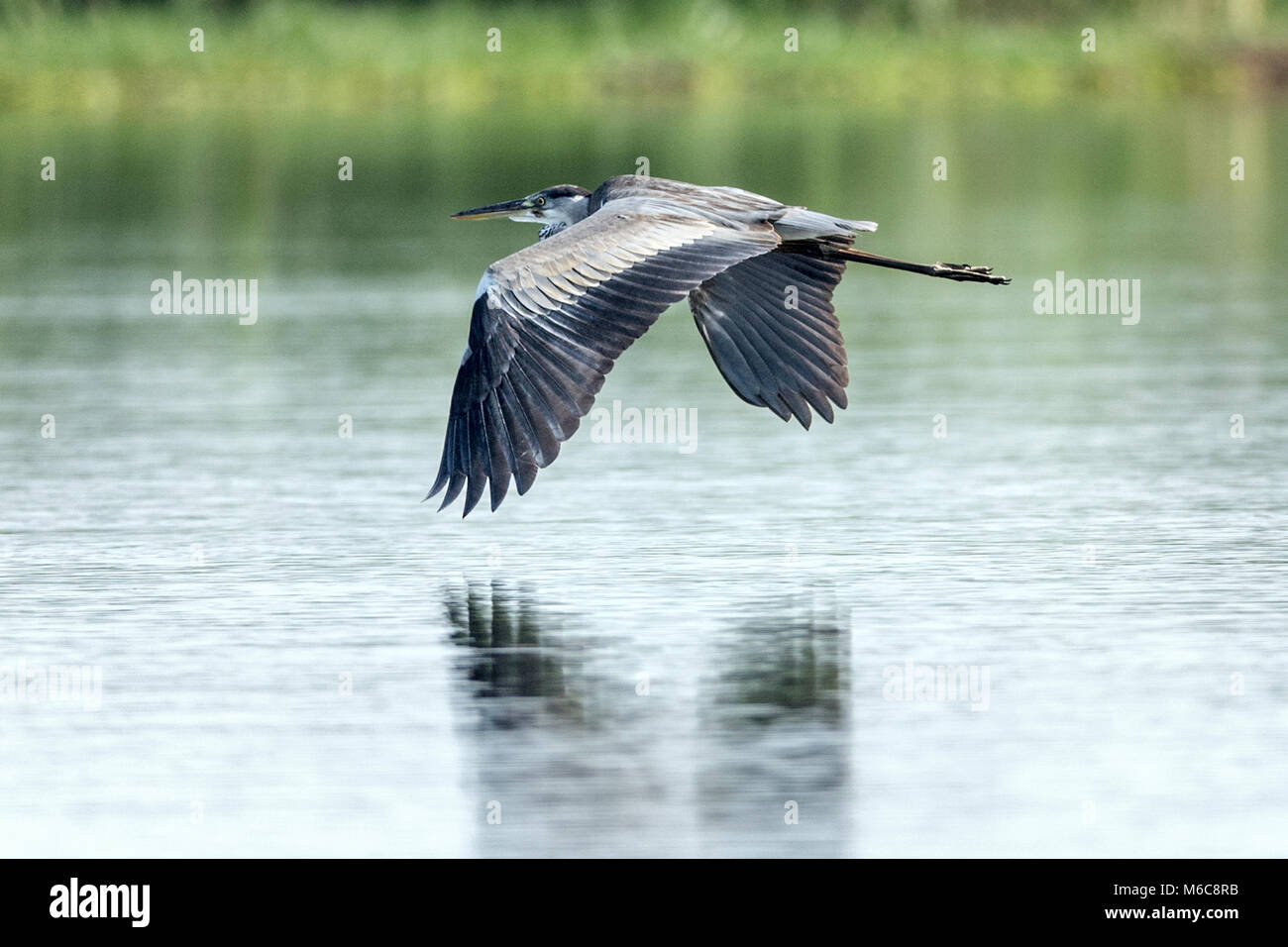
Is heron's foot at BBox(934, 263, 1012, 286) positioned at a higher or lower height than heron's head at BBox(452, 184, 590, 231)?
lower

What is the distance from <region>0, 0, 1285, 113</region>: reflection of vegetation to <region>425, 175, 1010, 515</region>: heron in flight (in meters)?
31.0

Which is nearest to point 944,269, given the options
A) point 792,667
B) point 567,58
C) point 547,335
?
point 547,335

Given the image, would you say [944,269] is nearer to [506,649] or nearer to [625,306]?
[625,306]

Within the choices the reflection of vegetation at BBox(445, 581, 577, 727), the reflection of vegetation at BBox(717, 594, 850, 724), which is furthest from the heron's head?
the reflection of vegetation at BBox(717, 594, 850, 724)

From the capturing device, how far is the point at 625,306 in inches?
380

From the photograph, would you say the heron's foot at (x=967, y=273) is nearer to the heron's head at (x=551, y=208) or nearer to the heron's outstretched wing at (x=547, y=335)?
the heron's head at (x=551, y=208)

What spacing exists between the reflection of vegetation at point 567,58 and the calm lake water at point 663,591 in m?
21.4

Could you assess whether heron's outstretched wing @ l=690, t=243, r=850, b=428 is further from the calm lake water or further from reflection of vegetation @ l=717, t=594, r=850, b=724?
reflection of vegetation @ l=717, t=594, r=850, b=724

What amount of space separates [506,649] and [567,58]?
35.3 metres

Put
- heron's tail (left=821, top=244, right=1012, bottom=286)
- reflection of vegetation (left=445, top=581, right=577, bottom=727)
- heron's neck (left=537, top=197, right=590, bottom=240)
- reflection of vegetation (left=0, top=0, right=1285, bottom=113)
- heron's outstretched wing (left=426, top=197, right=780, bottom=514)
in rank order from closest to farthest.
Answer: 1. reflection of vegetation (left=445, top=581, right=577, bottom=727)
2. heron's outstretched wing (left=426, top=197, right=780, bottom=514)
3. heron's tail (left=821, top=244, right=1012, bottom=286)
4. heron's neck (left=537, top=197, right=590, bottom=240)
5. reflection of vegetation (left=0, top=0, right=1285, bottom=113)

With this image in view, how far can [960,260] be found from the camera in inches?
826

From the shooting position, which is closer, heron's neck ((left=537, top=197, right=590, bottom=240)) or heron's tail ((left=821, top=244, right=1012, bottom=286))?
heron's tail ((left=821, top=244, right=1012, bottom=286))

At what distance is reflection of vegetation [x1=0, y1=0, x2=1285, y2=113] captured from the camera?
4191cm
